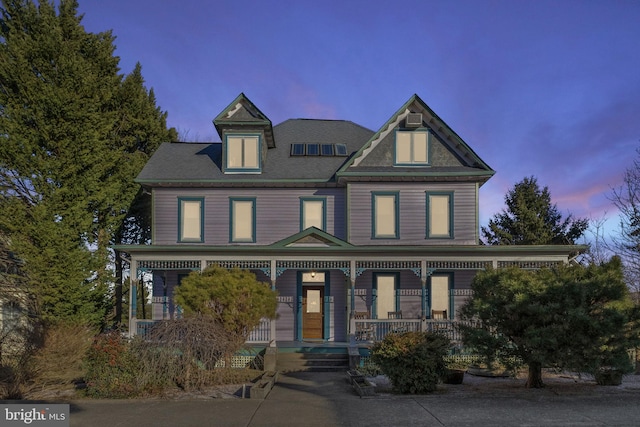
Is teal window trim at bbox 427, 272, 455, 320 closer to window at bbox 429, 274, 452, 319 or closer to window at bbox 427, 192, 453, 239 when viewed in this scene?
window at bbox 429, 274, 452, 319

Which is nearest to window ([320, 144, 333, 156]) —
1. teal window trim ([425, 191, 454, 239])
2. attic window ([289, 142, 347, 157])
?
attic window ([289, 142, 347, 157])

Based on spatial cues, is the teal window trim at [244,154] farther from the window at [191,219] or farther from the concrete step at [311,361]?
the concrete step at [311,361]

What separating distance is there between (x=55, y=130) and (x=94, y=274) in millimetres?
5946

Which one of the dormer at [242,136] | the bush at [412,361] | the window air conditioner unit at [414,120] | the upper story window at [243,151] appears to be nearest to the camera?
the bush at [412,361]

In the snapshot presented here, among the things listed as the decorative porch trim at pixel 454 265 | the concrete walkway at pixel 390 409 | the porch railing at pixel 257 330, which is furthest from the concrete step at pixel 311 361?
the decorative porch trim at pixel 454 265

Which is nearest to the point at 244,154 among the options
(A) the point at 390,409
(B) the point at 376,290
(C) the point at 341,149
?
(C) the point at 341,149

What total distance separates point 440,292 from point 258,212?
26.0 ft

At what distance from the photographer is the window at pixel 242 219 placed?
2070cm

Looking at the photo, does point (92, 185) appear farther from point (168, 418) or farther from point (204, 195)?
point (168, 418)

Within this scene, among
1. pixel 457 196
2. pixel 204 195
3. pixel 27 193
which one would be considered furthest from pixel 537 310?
pixel 27 193

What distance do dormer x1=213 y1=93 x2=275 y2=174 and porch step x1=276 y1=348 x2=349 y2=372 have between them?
7597mm

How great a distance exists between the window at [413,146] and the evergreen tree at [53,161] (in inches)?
474

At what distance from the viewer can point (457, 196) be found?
67.5ft

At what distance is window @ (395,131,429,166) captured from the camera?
2062 cm
